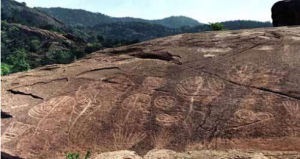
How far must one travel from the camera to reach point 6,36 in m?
77.4

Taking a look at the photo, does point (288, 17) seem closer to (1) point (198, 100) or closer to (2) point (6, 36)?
(1) point (198, 100)

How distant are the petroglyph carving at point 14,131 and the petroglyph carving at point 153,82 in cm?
258

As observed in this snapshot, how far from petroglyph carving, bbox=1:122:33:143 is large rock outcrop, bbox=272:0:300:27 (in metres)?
16.2

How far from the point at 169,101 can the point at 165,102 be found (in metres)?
0.08

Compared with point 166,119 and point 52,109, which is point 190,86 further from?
point 52,109

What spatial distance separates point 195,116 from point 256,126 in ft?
3.81

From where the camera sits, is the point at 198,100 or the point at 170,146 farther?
the point at 198,100

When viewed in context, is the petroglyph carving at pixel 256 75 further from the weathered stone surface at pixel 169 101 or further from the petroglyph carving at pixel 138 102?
the petroglyph carving at pixel 138 102


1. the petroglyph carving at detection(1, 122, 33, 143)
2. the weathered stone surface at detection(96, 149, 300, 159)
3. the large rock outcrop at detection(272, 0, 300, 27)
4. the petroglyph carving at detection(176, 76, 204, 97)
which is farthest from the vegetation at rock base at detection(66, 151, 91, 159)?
the large rock outcrop at detection(272, 0, 300, 27)

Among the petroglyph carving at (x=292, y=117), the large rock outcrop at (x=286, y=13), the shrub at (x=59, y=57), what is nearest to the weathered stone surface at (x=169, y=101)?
the petroglyph carving at (x=292, y=117)

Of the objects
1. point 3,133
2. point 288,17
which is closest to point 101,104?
point 3,133

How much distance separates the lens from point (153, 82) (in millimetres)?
8906

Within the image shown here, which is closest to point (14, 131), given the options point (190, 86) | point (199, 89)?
point (190, 86)

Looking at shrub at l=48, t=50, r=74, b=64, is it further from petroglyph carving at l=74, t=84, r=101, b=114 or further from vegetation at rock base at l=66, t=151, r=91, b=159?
vegetation at rock base at l=66, t=151, r=91, b=159
